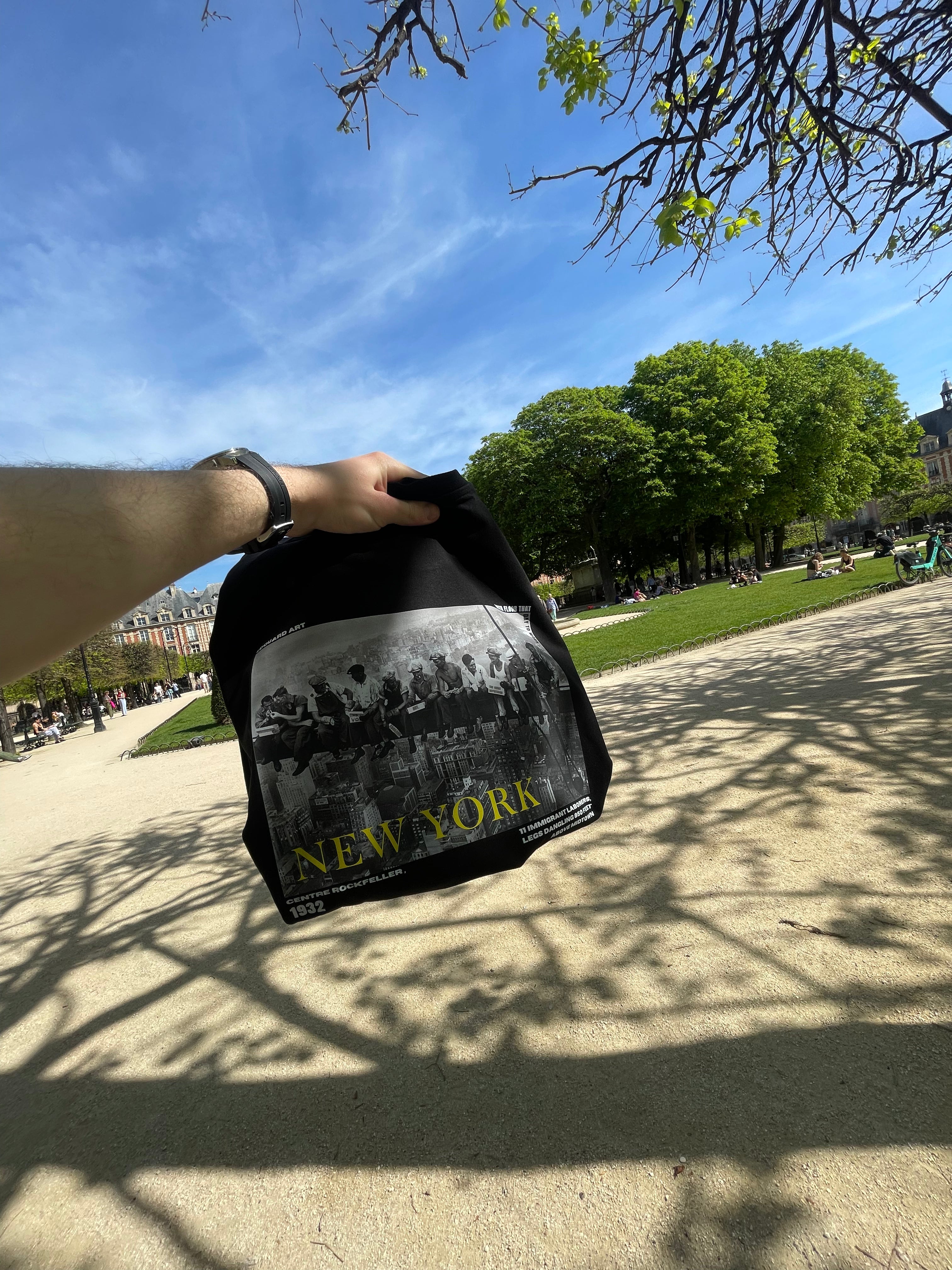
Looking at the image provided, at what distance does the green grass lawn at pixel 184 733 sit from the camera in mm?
14953

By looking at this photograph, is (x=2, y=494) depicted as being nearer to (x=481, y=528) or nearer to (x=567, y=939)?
(x=481, y=528)

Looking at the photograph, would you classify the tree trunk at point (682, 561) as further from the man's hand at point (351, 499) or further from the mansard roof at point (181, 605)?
the mansard roof at point (181, 605)

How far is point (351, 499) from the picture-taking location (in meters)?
1.65

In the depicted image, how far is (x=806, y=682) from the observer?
23.9ft

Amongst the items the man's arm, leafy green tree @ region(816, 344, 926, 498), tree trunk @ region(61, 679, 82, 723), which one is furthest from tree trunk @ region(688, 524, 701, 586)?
the man's arm

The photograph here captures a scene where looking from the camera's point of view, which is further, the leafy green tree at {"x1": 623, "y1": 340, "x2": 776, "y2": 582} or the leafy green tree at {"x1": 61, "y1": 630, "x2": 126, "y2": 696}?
the leafy green tree at {"x1": 623, "y1": 340, "x2": 776, "y2": 582}

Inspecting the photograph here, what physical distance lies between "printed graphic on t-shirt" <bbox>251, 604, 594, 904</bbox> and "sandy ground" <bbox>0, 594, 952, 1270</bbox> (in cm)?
93

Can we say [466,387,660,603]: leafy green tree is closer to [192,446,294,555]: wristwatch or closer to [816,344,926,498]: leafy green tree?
[816,344,926,498]: leafy green tree

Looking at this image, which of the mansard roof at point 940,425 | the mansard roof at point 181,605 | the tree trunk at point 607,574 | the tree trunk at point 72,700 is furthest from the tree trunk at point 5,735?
the mansard roof at point 940,425

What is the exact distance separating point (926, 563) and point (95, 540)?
739 inches

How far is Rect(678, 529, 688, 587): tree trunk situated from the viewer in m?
46.8

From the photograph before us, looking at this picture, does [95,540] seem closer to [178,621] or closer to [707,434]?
[707,434]

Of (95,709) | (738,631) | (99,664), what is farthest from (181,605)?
(738,631)

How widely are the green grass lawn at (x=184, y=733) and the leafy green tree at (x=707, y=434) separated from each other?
27582 mm
